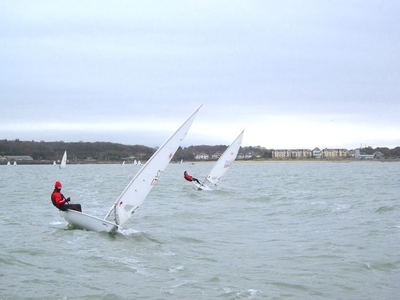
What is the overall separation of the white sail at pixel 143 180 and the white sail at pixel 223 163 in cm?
1942

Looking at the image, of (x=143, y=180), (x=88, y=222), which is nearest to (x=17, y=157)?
(x=88, y=222)

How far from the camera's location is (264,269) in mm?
9867

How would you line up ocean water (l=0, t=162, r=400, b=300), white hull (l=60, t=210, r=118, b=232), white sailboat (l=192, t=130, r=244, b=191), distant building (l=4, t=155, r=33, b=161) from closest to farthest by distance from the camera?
ocean water (l=0, t=162, r=400, b=300) < white hull (l=60, t=210, r=118, b=232) < white sailboat (l=192, t=130, r=244, b=191) < distant building (l=4, t=155, r=33, b=161)

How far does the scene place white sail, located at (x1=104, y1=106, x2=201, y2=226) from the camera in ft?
44.4

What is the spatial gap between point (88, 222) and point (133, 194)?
1216mm

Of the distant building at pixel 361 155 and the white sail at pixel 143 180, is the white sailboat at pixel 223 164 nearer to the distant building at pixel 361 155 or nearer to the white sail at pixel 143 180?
the white sail at pixel 143 180

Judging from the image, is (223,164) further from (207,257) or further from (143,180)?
(207,257)

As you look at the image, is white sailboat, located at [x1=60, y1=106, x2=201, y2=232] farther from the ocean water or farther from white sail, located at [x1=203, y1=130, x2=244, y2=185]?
white sail, located at [x1=203, y1=130, x2=244, y2=185]

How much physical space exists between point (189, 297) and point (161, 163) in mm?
6197

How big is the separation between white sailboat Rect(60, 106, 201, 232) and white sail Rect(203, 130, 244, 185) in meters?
19.5

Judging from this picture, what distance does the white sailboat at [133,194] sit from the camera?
1345cm

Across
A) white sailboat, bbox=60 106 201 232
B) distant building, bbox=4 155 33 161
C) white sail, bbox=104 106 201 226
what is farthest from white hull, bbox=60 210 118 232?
distant building, bbox=4 155 33 161

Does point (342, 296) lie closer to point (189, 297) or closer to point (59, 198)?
point (189, 297)

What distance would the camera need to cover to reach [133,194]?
539 inches
